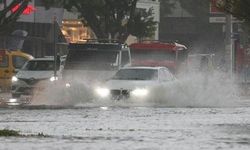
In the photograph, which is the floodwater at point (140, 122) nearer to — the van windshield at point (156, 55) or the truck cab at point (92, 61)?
the truck cab at point (92, 61)

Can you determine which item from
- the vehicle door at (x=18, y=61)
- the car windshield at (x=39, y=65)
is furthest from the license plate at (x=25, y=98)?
the vehicle door at (x=18, y=61)

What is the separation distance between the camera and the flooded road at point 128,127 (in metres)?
13.9

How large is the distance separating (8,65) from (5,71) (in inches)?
15.0

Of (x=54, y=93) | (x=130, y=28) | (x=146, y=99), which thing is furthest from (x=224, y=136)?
(x=130, y=28)

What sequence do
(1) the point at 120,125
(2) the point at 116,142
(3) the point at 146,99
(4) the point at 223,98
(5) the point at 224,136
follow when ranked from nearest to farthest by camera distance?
(2) the point at 116,142 → (5) the point at 224,136 → (1) the point at 120,125 → (3) the point at 146,99 → (4) the point at 223,98

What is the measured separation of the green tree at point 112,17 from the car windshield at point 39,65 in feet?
35.1

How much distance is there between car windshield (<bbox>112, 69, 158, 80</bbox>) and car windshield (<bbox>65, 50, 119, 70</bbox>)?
1.40 meters

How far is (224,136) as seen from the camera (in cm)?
1577

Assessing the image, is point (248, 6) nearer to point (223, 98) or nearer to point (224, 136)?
point (224, 136)

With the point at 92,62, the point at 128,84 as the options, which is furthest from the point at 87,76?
the point at 128,84

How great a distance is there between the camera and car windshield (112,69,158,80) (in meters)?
28.4

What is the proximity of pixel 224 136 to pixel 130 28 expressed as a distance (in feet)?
103

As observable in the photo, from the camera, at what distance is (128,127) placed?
18.2 meters

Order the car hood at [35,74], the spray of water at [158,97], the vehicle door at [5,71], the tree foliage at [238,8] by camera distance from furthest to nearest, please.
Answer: the vehicle door at [5,71]
the car hood at [35,74]
the spray of water at [158,97]
the tree foliage at [238,8]
